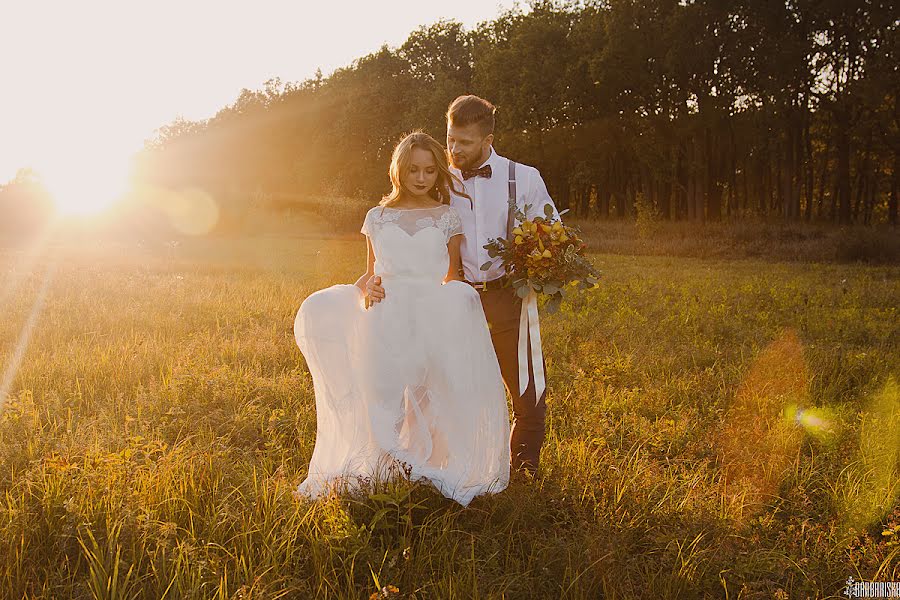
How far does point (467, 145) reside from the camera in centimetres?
437

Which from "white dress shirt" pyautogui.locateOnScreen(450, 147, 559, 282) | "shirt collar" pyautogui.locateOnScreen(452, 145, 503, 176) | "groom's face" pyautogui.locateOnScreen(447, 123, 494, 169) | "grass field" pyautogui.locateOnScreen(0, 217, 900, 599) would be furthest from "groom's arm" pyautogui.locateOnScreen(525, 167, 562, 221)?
"grass field" pyautogui.locateOnScreen(0, 217, 900, 599)

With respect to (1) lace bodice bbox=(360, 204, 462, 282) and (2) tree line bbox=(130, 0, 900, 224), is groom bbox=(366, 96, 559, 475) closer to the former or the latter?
(1) lace bodice bbox=(360, 204, 462, 282)

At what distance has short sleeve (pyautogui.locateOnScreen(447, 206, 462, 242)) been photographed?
431 cm

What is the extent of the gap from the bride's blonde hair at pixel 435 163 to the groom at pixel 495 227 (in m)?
0.10

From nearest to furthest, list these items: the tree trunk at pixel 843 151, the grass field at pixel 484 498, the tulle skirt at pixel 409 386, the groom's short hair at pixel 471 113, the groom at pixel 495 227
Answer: the grass field at pixel 484 498
the tulle skirt at pixel 409 386
the groom's short hair at pixel 471 113
the groom at pixel 495 227
the tree trunk at pixel 843 151

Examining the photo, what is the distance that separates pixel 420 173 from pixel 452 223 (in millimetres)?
382

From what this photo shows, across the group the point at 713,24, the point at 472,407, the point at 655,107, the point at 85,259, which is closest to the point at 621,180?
the point at 655,107

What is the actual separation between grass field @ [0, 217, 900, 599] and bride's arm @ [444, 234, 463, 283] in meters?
1.41

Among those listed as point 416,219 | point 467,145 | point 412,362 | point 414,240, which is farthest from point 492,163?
point 412,362

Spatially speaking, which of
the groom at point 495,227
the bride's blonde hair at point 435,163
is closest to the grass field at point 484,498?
the groom at point 495,227

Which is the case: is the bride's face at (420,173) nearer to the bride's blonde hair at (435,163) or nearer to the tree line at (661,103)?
the bride's blonde hair at (435,163)

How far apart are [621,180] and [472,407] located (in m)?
46.2

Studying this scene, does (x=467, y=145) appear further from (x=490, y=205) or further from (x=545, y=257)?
(x=545, y=257)

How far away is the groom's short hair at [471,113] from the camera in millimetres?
4250
